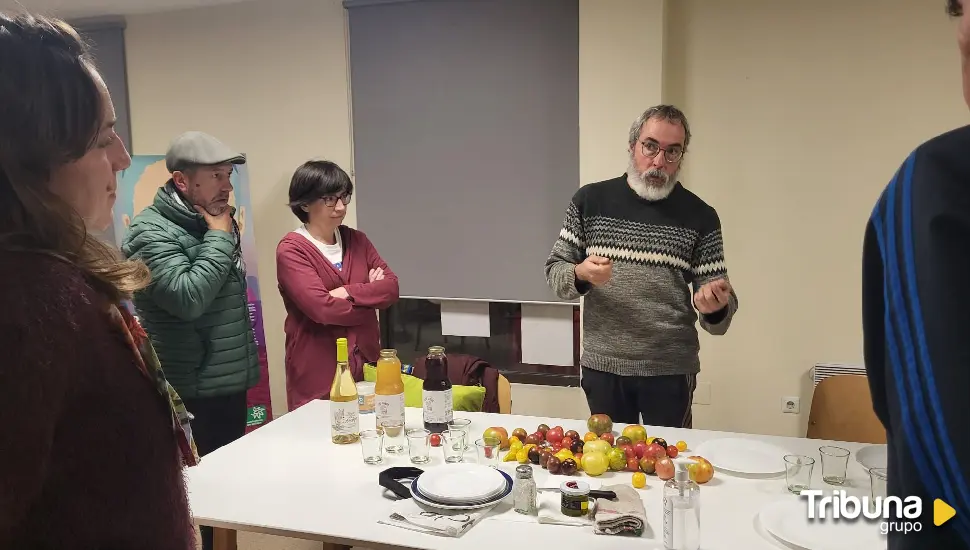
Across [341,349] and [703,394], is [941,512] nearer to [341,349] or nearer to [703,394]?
[341,349]

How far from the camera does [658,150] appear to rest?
7.51 ft

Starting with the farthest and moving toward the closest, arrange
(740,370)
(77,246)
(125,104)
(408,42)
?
(125,104) < (408,42) < (740,370) < (77,246)

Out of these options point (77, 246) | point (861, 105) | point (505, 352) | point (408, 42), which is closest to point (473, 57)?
point (408, 42)

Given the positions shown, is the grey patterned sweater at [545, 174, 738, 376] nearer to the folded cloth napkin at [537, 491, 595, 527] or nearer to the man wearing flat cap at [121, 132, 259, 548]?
the folded cloth napkin at [537, 491, 595, 527]

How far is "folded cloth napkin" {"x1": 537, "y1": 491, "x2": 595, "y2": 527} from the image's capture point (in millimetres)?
1405

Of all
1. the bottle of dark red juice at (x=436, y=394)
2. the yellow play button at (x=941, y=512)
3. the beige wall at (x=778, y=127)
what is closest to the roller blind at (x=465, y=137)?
the beige wall at (x=778, y=127)

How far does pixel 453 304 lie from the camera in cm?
375

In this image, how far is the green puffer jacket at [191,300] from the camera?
85.4 inches

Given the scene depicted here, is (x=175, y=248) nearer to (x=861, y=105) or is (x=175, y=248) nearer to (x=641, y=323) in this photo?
(x=641, y=323)

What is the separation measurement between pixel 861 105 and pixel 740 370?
130 centimetres

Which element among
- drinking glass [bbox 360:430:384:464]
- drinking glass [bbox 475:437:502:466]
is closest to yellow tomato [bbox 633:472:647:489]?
drinking glass [bbox 475:437:502:466]

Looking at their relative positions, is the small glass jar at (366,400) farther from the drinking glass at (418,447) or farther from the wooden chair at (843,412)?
the wooden chair at (843,412)

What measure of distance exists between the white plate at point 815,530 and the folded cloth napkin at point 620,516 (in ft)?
0.76

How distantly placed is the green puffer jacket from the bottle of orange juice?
70cm
